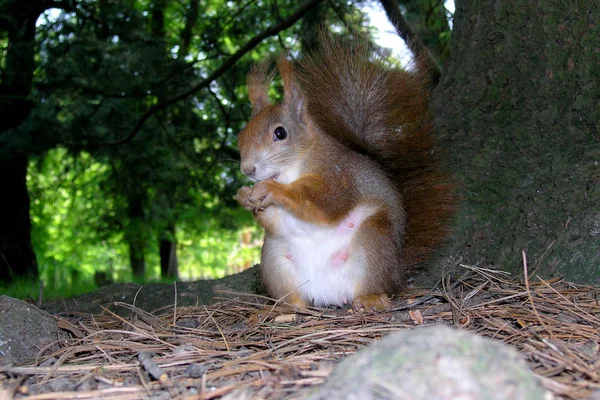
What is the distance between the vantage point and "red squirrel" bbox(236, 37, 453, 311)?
1787 millimetres

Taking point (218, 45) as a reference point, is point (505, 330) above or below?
below

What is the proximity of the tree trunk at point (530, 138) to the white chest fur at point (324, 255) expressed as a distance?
1.42ft

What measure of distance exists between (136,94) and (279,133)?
1946mm

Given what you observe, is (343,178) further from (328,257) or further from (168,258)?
(168,258)

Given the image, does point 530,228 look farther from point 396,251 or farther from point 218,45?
point 218,45

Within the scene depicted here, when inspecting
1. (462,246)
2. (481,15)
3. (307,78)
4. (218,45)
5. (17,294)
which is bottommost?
(462,246)

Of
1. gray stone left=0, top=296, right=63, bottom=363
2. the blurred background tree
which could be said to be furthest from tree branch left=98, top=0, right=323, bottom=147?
gray stone left=0, top=296, right=63, bottom=363

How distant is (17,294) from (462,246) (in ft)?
7.73

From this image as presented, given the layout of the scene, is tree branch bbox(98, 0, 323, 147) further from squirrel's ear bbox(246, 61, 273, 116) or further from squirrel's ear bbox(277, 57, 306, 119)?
squirrel's ear bbox(277, 57, 306, 119)

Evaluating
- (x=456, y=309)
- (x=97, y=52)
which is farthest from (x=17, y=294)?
(x=456, y=309)

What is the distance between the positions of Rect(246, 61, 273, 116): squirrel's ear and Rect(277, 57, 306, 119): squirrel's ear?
15cm

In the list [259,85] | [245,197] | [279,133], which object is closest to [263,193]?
[245,197]

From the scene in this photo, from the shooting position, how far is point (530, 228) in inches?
72.1

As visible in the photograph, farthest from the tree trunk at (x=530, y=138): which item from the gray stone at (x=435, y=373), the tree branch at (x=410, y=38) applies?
the gray stone at (x=435, y=373)
